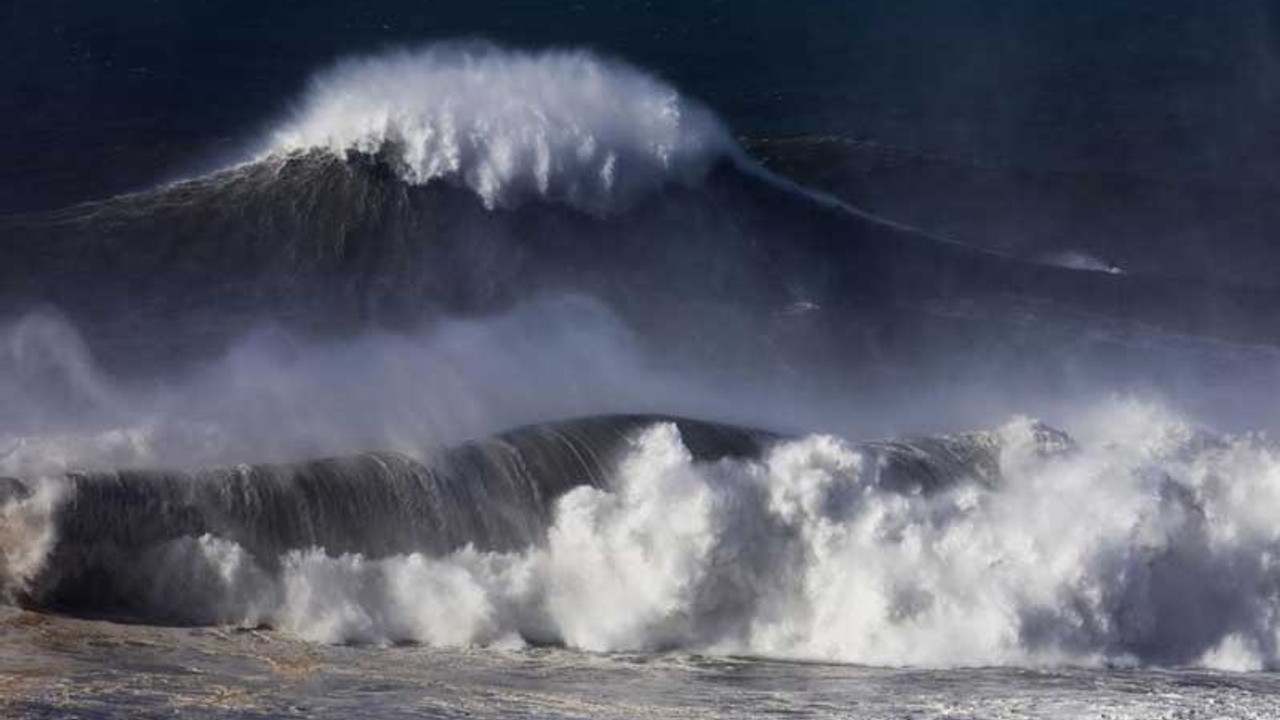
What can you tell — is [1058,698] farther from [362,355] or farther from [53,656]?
[362,355]

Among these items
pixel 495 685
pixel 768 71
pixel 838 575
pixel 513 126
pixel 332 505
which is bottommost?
pixel 495 685

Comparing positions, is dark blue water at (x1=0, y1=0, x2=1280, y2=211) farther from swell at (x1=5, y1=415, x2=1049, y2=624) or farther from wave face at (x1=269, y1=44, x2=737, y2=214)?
swell at (x1=5, y1=415, x2=1049, y2=624)

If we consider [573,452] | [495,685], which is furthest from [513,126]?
[495,685]

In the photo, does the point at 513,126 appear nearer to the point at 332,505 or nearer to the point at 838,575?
the point at 332,505

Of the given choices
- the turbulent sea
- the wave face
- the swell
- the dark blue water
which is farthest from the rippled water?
the dark blue water

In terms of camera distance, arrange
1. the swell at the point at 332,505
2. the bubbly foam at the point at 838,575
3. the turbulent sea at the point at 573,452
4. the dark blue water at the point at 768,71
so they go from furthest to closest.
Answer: the dark blue water at the point at 768,71 < the bubbly foam at the point at 838,575 < the swell at the point at 332,505 < the turbulent sea at the point at 573,452

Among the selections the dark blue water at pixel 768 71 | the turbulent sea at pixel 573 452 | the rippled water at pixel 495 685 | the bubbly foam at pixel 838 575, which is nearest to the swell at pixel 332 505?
the turbulent sea at pixel 573 452

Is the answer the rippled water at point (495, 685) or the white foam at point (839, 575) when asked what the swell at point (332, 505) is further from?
the rippled water at point (495, 685)
